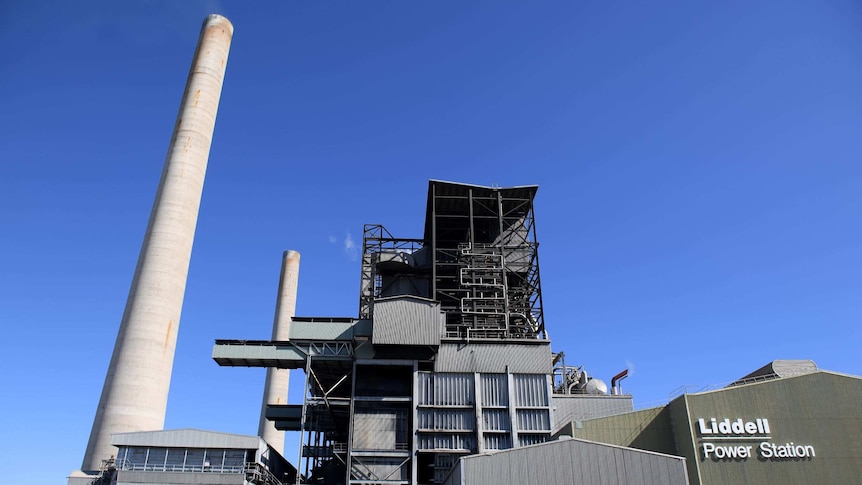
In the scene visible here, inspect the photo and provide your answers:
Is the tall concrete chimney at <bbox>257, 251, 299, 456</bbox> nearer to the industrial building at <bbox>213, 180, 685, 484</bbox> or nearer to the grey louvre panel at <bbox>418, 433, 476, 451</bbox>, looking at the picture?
the industrial building at <bbox>213, 180, 685, 484</bbox>

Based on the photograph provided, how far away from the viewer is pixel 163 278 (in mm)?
43062

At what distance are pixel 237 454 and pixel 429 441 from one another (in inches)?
457

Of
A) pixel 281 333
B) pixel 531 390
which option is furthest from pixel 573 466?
pixel 281 333

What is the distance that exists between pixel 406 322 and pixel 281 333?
34.5m

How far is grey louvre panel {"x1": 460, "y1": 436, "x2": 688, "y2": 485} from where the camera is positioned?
25.4 meters

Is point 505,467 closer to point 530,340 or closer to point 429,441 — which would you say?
point 429,441

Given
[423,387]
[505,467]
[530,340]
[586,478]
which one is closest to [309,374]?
[423,387]

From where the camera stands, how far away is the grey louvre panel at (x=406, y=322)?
38969 mm

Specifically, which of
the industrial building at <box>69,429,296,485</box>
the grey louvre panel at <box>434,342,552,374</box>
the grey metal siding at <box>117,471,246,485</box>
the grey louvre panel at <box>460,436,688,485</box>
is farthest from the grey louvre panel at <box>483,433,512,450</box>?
the grey metal siding at <box>117,471,246,485</box>

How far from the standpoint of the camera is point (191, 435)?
33.3m

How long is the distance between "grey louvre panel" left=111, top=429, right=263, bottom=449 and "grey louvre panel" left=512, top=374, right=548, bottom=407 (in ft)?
54.6

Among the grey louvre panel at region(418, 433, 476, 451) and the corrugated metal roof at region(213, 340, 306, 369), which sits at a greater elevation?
the corrugated metal roof at region(213, 340, 306, 369)

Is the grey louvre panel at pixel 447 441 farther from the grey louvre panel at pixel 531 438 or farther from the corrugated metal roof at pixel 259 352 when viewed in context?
the corrugated metal roof at pixel 259 352

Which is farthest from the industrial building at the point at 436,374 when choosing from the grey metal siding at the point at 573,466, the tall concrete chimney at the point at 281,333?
the tall concrete chimney at the point at 281,333
